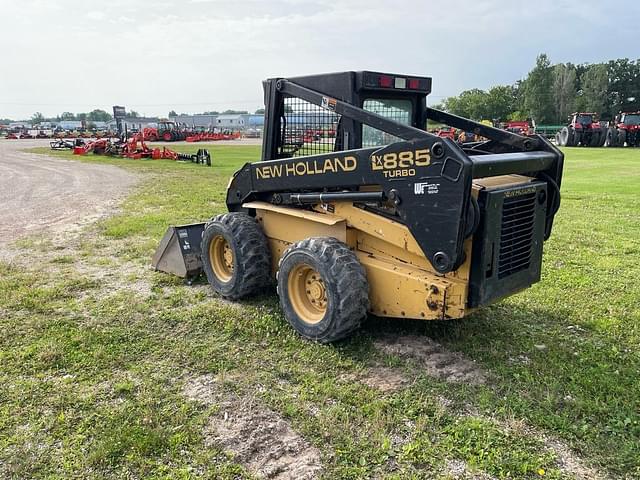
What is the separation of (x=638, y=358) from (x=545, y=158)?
1.72 m

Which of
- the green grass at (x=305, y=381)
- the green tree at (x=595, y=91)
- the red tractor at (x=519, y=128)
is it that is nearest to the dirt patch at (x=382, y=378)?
the green grass at (x=305, y=381)

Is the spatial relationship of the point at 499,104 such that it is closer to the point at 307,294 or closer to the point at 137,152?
the point at 137,152

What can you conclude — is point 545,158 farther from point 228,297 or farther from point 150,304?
point 150,304

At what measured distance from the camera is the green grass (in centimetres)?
305

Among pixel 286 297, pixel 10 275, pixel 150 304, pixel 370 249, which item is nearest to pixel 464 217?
pixel 370 249

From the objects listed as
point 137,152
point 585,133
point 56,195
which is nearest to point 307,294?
point 56,195

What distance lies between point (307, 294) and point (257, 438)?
1.65 meters

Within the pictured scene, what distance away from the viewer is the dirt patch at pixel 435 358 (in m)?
3.96

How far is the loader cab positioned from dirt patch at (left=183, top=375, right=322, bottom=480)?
2.22m

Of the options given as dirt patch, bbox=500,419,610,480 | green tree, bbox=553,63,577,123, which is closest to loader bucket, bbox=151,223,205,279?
dirt patch, bbox=500,419,610,480

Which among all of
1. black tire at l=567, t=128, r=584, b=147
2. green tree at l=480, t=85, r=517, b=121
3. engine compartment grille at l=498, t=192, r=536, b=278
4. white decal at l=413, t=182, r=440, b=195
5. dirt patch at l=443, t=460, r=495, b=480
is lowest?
dirt patch at l=443, t=460, r=495, b=480

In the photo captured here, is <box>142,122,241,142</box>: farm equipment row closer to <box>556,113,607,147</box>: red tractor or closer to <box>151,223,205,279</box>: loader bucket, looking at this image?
<box>556,113,607,147</box>: red tractor

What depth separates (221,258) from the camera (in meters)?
5.86

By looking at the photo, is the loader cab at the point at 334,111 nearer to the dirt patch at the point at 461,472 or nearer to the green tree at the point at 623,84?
the dirt patch at the point at 461,472
